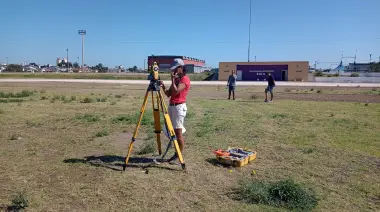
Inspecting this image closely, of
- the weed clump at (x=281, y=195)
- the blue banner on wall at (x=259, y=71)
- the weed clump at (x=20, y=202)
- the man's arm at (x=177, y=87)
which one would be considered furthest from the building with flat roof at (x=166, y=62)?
the blue banner on wall at (x=259, y=71)

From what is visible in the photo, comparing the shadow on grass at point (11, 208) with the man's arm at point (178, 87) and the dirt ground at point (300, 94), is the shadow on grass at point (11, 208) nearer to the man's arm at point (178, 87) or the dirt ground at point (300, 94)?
the man's arm at point (178, 87)

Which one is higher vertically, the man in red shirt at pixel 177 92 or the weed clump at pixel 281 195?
the man in red shirt at pixel 177 92

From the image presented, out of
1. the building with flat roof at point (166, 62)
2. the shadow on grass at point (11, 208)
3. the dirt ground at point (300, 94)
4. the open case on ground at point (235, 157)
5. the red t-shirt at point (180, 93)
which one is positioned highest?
the building with flat roof at point (166, 62)

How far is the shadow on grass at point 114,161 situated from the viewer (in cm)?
649

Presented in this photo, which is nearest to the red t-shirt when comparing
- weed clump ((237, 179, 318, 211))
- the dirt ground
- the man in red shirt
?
the man in red shirt

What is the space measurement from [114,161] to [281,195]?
340 cm

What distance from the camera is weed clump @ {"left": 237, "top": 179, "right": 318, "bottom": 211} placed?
4.75m

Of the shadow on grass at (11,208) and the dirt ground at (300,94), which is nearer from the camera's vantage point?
the shadow on grass at (11,208)

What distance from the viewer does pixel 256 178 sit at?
5.96 meters

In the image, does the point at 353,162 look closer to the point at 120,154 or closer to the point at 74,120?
the point at 120,154

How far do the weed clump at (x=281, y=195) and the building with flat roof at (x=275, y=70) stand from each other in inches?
2607

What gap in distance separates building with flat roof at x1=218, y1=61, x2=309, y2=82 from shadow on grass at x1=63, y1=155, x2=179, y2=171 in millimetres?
64876

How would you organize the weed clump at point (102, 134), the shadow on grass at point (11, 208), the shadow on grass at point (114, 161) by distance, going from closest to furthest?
the shadow on grass at point (11, 208)
the shadow on grass at point (114, 161)
the weed clump at point (102, 134)

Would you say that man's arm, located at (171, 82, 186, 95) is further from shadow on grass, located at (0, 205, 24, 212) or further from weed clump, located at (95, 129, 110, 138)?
weed clump, located at (95, 129, 110, 138)
